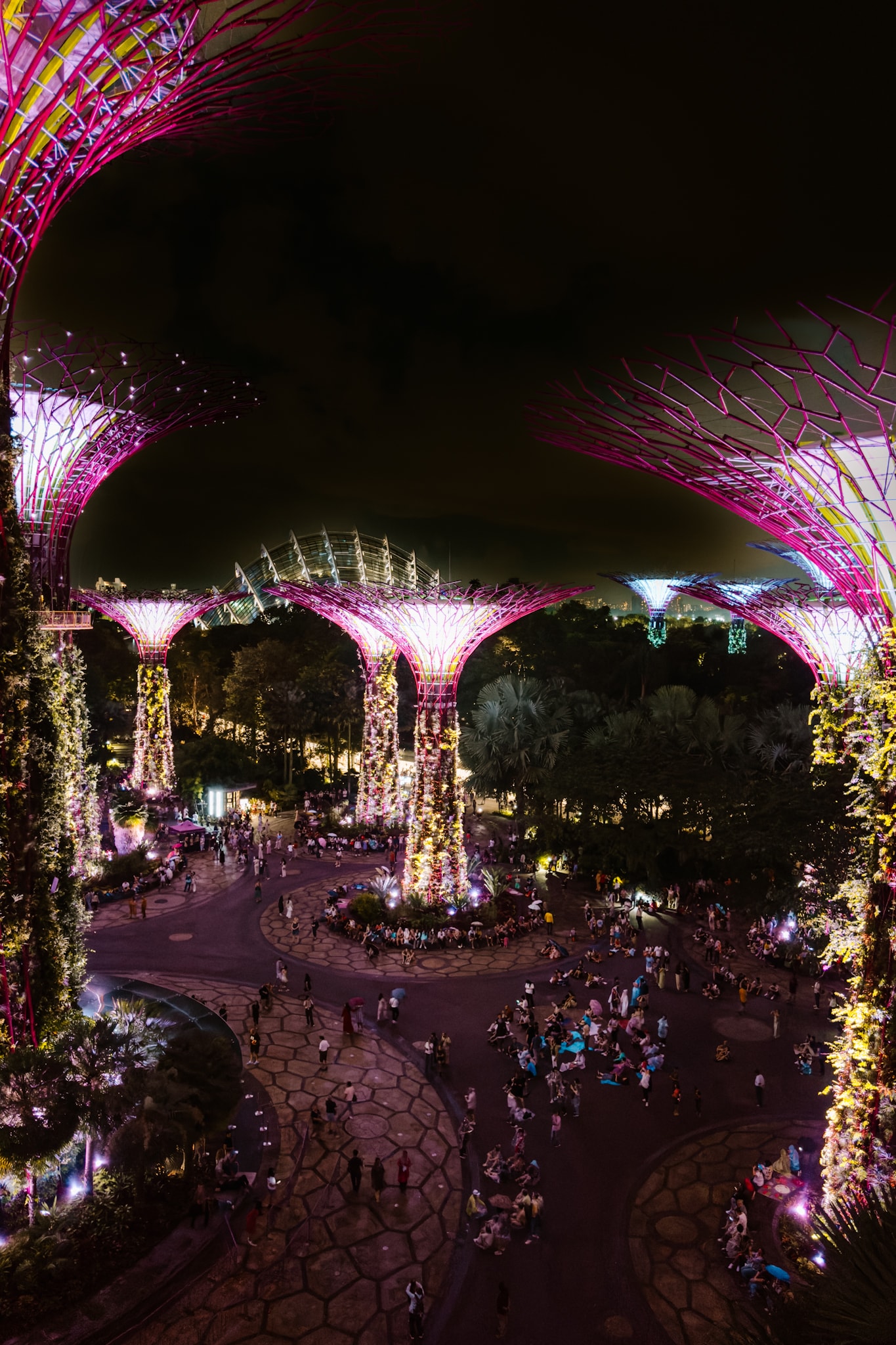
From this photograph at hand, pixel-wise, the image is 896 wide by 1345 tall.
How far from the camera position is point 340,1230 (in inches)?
392

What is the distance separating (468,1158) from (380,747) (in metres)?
17.8

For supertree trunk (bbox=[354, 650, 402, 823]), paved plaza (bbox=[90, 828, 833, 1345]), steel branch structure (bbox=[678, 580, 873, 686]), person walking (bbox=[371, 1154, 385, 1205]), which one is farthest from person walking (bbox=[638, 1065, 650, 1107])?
supertree trunk (bbox=[354, 650, 402, 823])

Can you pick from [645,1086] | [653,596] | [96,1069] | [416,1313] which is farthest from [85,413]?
[653,596]

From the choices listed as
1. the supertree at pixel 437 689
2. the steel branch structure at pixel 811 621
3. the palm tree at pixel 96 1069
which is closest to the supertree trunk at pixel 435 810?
the supertree at pixel 437 689

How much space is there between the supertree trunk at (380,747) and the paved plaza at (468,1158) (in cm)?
952

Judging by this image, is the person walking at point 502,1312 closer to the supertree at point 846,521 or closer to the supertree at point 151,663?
the supertree at point 846,521

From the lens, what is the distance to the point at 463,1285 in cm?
911

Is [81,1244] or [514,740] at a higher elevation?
[514,740]

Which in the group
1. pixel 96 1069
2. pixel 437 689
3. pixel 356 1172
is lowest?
pixel 356 1172

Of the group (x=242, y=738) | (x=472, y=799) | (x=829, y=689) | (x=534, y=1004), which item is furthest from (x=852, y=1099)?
(x=242, y=738)

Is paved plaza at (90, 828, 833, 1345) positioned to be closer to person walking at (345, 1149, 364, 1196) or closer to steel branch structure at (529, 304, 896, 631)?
person walking at (345, 1149, 364, 1196)

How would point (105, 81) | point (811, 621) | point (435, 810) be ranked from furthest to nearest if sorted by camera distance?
point (435, 810) → point (811, 621) → point (105, 81)

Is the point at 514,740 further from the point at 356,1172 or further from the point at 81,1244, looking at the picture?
the point at 81,1244

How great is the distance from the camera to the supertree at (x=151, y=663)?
29.1 meters
